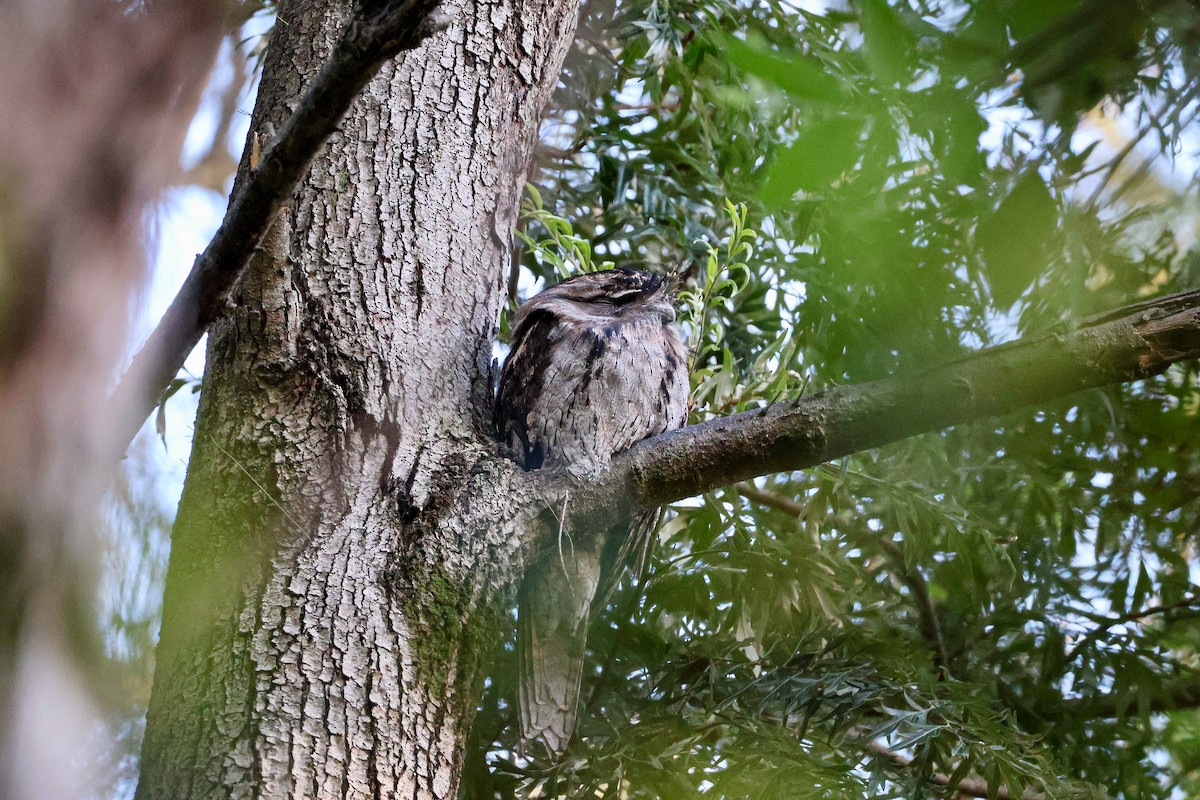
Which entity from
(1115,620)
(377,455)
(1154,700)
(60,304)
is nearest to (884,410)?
(377,455)

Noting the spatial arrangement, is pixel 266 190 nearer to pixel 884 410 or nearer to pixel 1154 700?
pixel 884 410

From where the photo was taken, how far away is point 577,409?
198 cm

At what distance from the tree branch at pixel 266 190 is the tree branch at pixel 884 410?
2.23 feet

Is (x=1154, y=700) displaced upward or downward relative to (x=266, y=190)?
downward

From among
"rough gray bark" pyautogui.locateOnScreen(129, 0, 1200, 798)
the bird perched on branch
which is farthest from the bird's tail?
"rough gray bark" pyautogui.locateOnScreen(129, 0, 1200, 798)

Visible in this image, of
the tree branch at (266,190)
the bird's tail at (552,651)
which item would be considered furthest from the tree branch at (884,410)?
the tree branch at (266,190)

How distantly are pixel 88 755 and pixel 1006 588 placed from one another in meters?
2.12

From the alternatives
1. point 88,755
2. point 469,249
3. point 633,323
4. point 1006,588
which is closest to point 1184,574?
point 1006,588

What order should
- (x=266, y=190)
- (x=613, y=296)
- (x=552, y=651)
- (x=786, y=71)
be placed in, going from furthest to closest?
(x=613, y=296) < (x=552, y=651) < (x=266, y=190) < (x=786, y=71)

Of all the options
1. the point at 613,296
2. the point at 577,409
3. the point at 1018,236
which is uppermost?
the point at 613,296

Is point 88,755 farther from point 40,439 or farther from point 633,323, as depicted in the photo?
point 633,323

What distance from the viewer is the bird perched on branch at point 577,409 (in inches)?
67.7

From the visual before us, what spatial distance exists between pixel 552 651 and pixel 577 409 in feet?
1.77

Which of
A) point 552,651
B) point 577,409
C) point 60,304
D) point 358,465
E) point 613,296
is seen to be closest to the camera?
point 60,304
